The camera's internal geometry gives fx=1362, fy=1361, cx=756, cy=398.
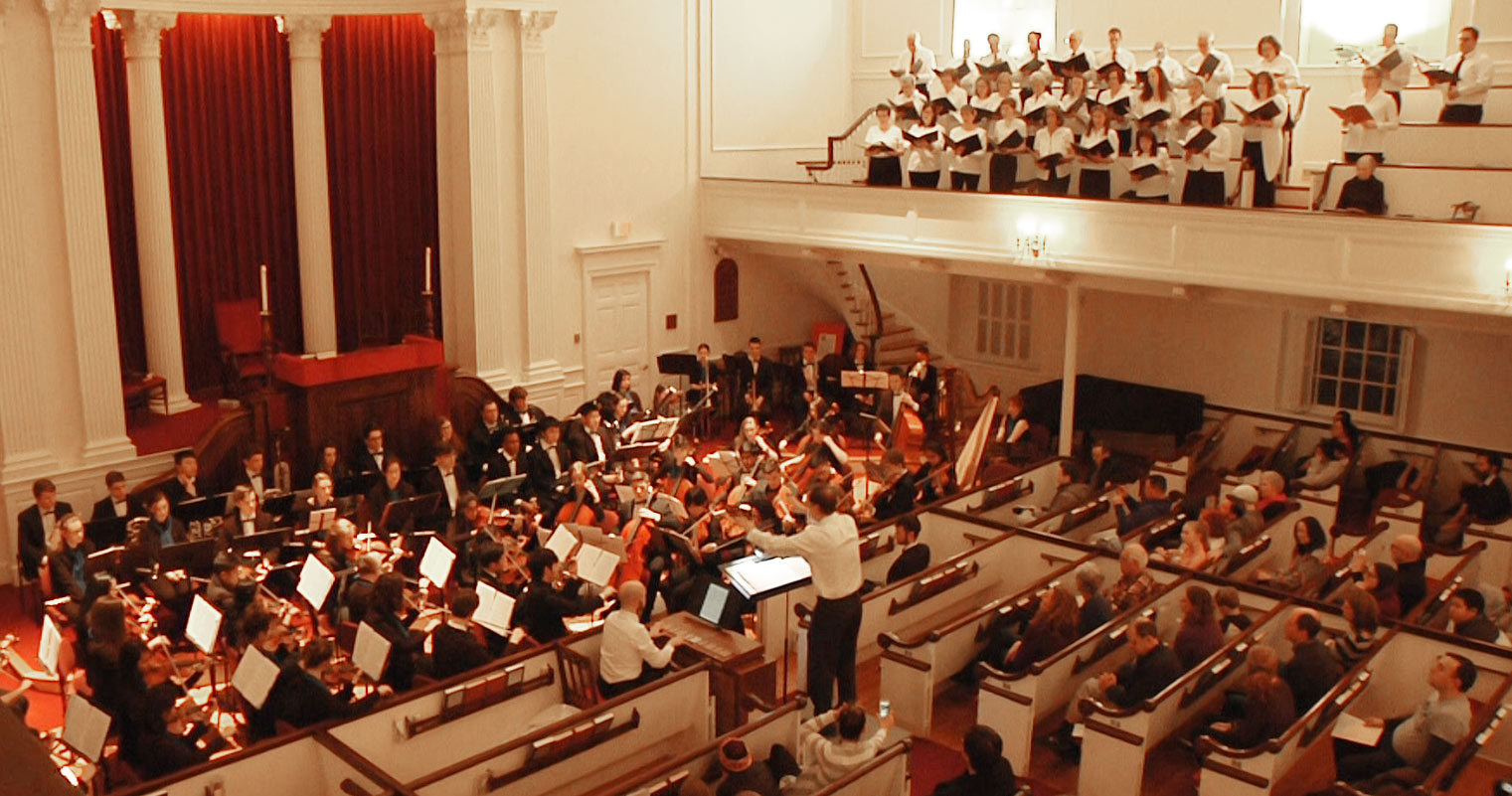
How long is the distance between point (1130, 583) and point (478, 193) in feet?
31.9

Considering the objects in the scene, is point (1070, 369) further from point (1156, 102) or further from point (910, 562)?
point (910, 562)

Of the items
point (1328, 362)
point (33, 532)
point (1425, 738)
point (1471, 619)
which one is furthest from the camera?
point (1328, 362)

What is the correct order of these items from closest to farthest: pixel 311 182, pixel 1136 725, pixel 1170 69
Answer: pixel 1136 725 → pixel 1170 69 → pixel 311 182

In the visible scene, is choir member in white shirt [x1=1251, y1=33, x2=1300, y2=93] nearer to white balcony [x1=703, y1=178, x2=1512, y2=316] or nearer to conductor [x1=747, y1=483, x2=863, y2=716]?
white balcony [x1=703, y1=178, x2=1512, y2=316]

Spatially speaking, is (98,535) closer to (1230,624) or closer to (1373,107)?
(1230,624)

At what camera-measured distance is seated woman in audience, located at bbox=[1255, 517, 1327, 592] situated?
455 inches

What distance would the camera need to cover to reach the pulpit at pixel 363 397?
1455cm

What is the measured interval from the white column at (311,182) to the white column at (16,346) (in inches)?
155

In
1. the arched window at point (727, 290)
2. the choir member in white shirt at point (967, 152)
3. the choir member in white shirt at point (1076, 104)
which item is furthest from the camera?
the arched window at point (727, 290)

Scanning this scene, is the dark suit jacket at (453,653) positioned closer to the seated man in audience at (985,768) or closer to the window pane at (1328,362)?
the seated man in audience at (985,768)

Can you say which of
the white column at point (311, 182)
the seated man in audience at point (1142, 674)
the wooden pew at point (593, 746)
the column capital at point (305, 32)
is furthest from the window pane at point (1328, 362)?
the column capital at point (305, 32)

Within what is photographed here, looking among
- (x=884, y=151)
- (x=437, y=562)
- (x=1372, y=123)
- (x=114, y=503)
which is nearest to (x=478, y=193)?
(x=884, y=151)

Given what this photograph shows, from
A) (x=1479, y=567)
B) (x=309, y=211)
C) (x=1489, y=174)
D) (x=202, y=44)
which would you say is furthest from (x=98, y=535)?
(x=1489, y=174)

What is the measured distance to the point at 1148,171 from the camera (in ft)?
50.2
